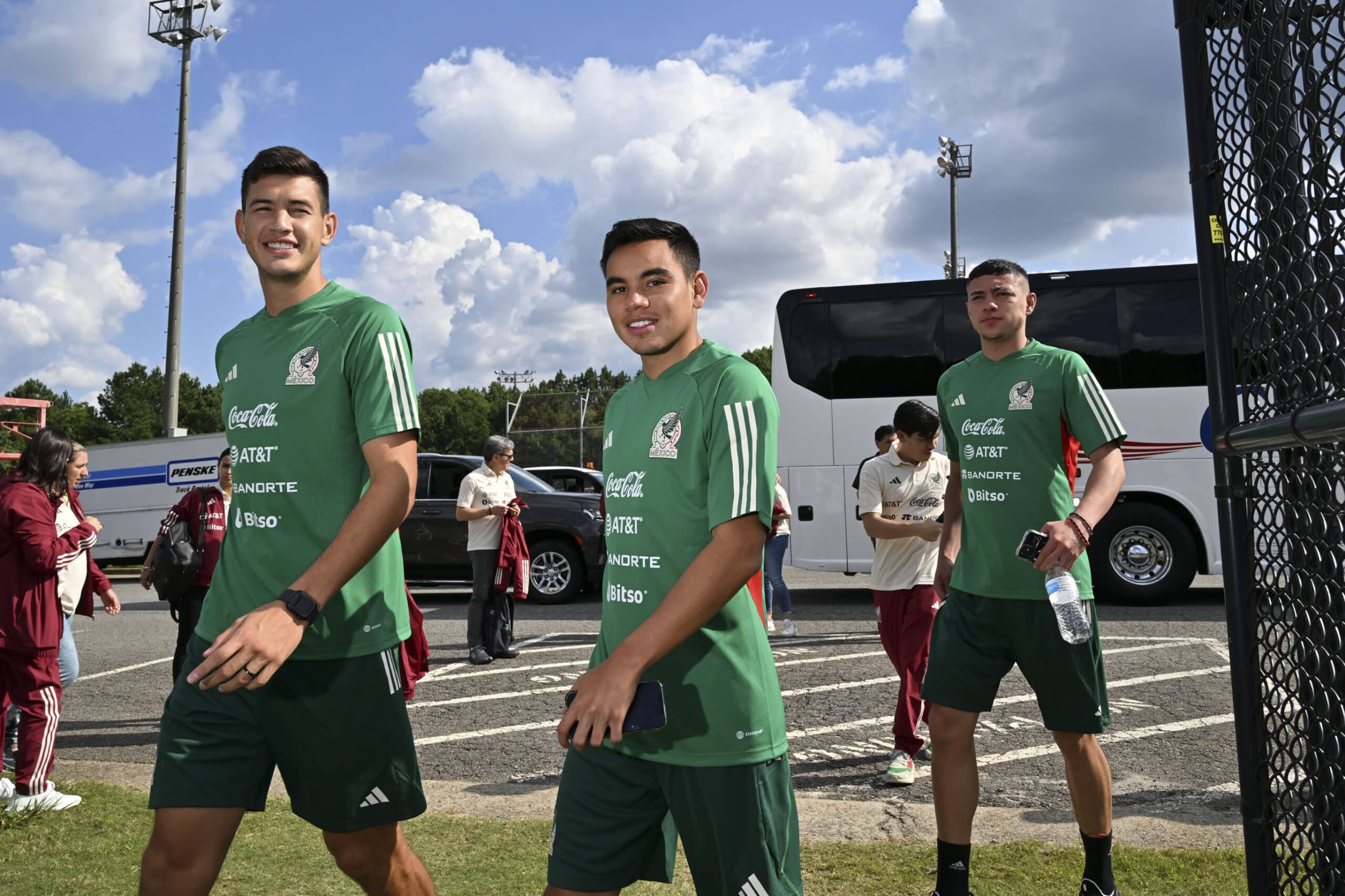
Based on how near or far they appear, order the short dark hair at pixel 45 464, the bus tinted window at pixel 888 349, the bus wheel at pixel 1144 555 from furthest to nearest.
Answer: the bus tinted window at pixel 888 349 < the bus wheel at pixel 1144 555 < the short dark hair at pixel 45 464

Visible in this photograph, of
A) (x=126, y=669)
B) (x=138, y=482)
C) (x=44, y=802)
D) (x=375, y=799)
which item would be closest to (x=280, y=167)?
(x=375, y=799)

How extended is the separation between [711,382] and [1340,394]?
1119 millimetres

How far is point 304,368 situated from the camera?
105 inches

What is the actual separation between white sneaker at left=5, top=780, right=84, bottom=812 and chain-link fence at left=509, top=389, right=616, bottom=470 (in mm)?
28077

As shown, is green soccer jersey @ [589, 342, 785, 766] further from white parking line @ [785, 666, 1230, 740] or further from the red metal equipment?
the red metal equipment

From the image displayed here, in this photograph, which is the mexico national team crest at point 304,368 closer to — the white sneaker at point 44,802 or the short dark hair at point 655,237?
the short dark hair at point 655,237

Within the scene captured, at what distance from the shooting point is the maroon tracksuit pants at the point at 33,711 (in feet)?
15.8

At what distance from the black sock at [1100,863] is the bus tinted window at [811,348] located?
10.1 m

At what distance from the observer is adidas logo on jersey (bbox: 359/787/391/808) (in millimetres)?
2621

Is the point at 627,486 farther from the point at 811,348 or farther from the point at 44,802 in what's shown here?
the point at 811,348

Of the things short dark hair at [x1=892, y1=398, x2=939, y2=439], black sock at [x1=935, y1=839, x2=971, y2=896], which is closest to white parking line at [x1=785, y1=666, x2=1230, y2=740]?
short dark hair at [x1=892, y1=398, x2=939, y2=439]

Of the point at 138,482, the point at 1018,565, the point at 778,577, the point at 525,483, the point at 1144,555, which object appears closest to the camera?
the point at 1018,565

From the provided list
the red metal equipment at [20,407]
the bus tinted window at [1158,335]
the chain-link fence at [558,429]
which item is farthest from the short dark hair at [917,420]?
the chain-link fence at [558,429]

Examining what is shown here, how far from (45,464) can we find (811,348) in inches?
379
